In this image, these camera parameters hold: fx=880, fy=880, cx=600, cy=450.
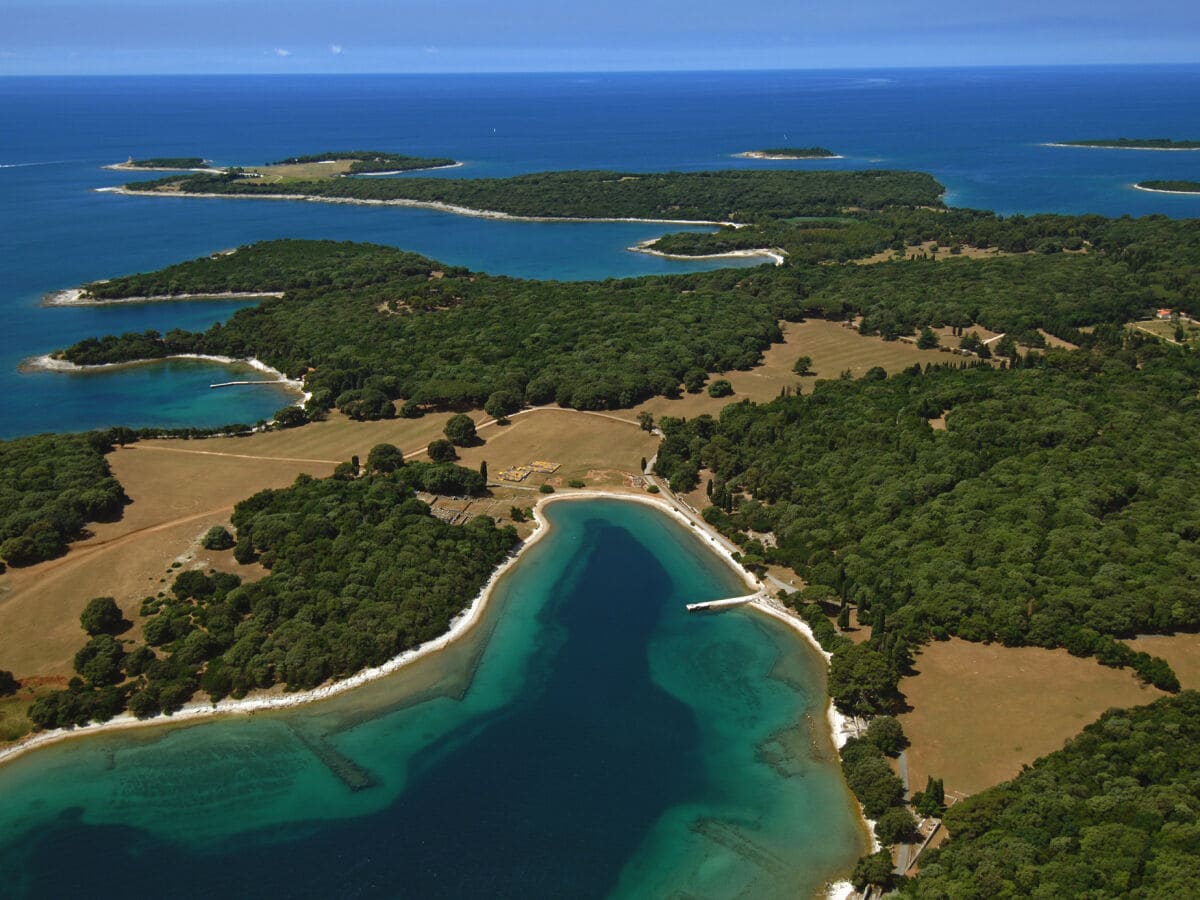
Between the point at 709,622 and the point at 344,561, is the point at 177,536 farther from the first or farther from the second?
the point at 709,622

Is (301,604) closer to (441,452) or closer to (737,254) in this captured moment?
(441,452)

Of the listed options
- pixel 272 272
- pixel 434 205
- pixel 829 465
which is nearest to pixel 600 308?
pixel 829 465

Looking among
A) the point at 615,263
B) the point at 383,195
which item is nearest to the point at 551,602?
the point at 615,263

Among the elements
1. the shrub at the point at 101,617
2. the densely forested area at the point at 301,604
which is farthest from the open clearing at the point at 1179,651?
the shrub at the point at 101,617

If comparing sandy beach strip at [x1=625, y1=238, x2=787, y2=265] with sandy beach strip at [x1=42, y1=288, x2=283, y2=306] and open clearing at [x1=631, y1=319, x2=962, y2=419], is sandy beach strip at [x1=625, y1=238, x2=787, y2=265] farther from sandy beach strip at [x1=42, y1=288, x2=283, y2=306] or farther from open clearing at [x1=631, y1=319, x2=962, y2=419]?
sandy beach strip at [x1=42, y1=288, x2=283, y2=306]

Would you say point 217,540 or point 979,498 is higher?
point 979,498

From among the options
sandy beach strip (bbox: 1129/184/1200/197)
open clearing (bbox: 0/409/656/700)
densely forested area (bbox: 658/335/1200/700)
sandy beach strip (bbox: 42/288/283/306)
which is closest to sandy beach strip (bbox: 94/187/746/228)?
sandy beach strip (bbox: 42/288/283/306)
